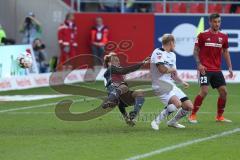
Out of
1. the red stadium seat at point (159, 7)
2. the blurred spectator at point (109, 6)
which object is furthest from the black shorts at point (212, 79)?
the blurred spectator at point (109, 6)

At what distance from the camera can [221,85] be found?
1538 cm

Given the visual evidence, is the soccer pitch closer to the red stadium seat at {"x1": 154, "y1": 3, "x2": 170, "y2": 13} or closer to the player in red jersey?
the player in red jersey

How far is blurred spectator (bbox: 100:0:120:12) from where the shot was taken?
29.1 meters

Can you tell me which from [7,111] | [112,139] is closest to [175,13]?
[7,111]

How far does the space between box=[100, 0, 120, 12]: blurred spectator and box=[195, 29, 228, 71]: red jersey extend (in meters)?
13.9

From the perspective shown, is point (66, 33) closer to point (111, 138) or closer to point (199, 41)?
point (199, 41)

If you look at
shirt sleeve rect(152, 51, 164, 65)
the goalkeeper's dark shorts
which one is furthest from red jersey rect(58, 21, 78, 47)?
shirt sleeve rect(152, 51, 164, 65)

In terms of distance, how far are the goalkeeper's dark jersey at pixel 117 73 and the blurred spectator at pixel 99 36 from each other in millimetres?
13481

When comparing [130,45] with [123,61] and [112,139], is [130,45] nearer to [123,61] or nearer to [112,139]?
[123,61]

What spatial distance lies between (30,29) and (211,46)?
13392mm

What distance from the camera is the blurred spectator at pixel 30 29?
90.1 feet

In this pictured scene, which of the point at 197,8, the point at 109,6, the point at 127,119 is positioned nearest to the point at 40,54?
the point at 109,6

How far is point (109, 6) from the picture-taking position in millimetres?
29203

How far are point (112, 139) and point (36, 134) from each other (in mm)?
1511
